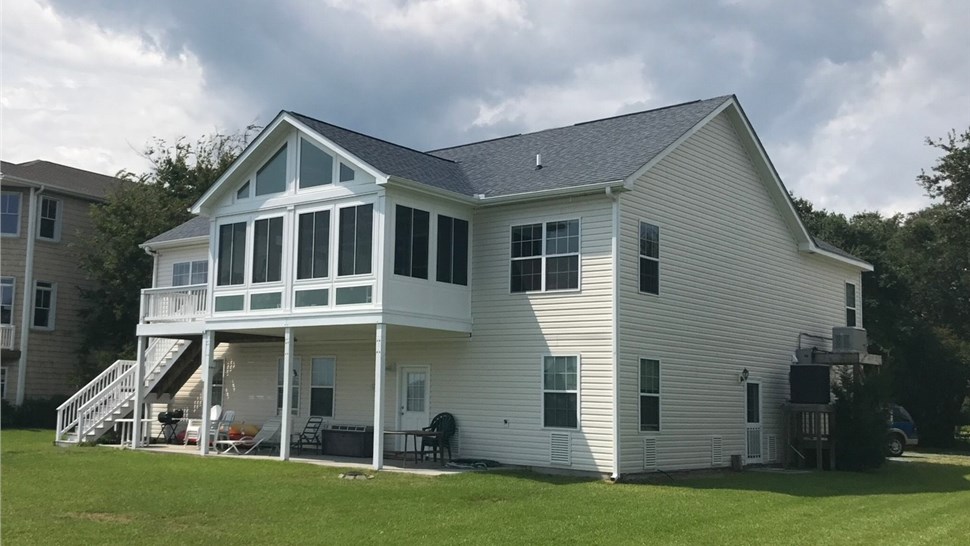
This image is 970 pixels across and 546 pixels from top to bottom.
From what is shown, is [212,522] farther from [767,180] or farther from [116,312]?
[116,312]

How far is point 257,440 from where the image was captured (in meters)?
21.5

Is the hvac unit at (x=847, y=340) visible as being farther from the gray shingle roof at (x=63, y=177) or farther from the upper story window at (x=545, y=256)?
the gray shingle roof at (x=63, y=177)

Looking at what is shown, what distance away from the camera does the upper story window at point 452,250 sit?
1916 centimetres

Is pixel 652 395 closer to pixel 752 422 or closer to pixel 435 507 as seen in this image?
pixel 752 422

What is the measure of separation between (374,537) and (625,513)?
387 centimetres

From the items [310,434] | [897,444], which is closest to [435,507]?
[310,434]

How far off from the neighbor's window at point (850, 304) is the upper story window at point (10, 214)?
88.5 ft

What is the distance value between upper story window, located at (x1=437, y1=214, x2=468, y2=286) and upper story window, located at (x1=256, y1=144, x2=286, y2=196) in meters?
3.67

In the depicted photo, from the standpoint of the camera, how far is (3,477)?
1576 cm

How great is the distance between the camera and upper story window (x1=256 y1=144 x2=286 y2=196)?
66.3 ft

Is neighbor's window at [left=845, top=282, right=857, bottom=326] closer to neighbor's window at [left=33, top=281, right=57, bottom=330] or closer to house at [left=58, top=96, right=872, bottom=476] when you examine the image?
house at [left=58, top=96, right=872, bottom=476]

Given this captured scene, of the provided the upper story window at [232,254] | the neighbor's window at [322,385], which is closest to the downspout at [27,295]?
the neighbor's window at [322,385]

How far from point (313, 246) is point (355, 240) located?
1248 mm

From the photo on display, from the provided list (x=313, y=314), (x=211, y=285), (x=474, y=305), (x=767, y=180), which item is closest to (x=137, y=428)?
(x=211, y=285)
